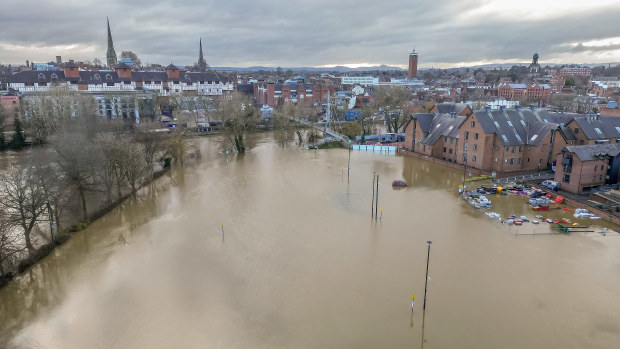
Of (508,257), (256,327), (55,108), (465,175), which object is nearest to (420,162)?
(465,175)

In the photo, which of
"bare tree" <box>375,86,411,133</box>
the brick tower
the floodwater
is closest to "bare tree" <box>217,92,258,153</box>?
the floodwater

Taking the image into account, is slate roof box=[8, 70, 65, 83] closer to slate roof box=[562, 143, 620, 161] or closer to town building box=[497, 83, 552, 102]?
slate roof box=[562, 143, 620, 161]

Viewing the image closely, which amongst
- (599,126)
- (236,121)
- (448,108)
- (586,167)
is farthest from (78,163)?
(448,108)

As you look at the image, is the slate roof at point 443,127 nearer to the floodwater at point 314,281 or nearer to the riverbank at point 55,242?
the floodwater at point 314,281

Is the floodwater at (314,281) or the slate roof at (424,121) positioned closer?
the floodwater at (314,281)

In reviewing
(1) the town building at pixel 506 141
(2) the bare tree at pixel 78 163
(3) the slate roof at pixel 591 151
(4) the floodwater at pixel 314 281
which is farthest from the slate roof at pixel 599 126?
(2) the bare tree at pixel 78 163

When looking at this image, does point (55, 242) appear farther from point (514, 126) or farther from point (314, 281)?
point (514, 126)
